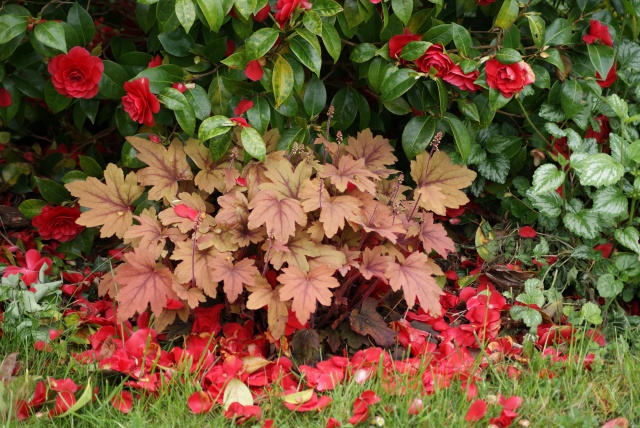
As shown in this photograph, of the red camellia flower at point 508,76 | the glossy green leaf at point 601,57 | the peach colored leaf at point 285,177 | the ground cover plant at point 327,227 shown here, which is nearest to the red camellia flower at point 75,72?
the ground cover plant at point 327,227

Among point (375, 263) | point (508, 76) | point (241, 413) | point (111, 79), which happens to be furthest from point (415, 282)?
point (111, 79)

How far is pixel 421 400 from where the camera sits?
1.87 meters

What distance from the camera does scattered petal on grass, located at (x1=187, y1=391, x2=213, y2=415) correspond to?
1.86 metres

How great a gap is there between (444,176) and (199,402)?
111 centimetres

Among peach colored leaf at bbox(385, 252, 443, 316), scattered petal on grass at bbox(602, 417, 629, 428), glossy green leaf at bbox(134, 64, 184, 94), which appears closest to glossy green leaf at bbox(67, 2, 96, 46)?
glossy green leaf at bbox(134, 64, 184, 94)

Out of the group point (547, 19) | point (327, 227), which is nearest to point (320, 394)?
point (327, 227)

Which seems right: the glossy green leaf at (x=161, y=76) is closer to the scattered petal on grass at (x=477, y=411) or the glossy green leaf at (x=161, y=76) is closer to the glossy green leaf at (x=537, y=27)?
the glossy green leaf at (x=537, y=27)


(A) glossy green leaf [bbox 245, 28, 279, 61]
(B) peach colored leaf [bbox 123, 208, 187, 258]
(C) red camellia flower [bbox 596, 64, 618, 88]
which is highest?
(A) glossy green leaf [bbox 245, 28, 279, 61]

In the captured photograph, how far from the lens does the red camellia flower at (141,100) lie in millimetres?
2205

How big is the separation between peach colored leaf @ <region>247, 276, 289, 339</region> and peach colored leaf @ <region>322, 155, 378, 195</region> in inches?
14.2

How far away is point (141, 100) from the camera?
2.21 metres

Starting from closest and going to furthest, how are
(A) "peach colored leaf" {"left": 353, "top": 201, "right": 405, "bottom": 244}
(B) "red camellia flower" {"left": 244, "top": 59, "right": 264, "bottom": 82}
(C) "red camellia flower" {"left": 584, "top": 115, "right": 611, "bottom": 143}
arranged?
(A) "peach colored leaf" {"left": 353, "top": 201, "right": 405, "bottom": 244} → (B) "red camellia flower" {"left": 244, "top": 59, "right": 264, "bottom": 82} → (C) "red camellia flower" {"left": 584, "top": 115, "right": 611, "bottom": 143}

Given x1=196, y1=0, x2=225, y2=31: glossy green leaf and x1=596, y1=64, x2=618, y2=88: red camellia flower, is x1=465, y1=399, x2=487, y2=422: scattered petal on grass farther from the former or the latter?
x1=596, y1=64, x2=618, y2=88: red camellia flower

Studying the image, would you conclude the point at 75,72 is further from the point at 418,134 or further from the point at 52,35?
the point at 418,134
